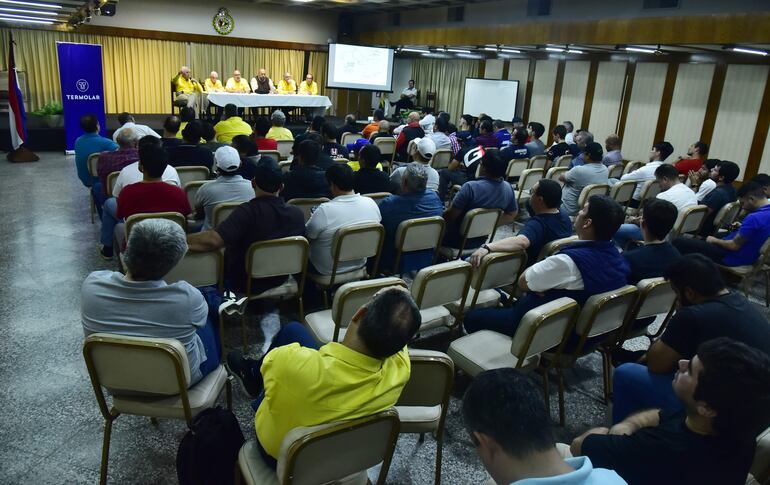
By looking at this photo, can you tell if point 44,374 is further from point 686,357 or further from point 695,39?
point 695,39

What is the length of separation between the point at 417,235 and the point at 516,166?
12.5ft

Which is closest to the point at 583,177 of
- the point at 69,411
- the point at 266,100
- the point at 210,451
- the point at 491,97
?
the point at 210,451

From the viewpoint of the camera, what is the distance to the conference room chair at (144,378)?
6.32 ft

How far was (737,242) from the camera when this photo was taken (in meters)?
4.50

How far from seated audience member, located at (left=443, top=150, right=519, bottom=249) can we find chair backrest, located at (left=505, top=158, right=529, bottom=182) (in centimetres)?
266

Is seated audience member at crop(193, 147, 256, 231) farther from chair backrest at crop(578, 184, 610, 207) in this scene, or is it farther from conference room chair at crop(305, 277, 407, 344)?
chair backrest at crop(578, 184, 610, 207)

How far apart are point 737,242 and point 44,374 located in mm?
5283

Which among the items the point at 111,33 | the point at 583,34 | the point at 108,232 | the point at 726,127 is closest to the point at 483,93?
the point at 583,34

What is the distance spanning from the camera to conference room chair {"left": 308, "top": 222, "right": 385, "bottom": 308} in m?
3.49

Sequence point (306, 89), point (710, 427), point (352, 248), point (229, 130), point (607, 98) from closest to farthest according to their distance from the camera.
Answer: point (710, 427) < point (352, 248) < point (229, 130) < point (607, 98) < point (306, 89)

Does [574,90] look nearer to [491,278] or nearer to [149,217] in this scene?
[491,278]

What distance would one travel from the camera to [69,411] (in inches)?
107

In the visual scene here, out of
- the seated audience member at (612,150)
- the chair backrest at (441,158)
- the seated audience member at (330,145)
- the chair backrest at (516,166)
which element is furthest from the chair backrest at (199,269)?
the seated audience member at (612,150)

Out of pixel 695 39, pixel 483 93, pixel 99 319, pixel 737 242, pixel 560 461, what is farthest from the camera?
pixel 483 93
